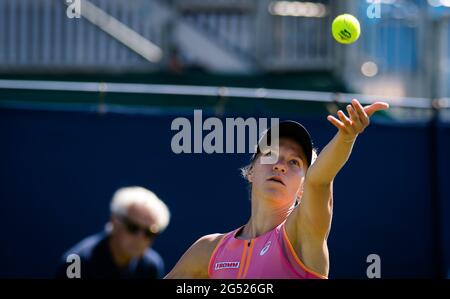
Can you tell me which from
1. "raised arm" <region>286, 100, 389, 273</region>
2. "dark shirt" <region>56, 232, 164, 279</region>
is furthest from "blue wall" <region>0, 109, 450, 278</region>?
"raised arm" <region>286, 100, 389, 273</region>

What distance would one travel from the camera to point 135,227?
4785 millimetres

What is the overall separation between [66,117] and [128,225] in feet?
7.14

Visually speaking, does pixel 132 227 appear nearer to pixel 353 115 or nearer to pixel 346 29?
pixel 346 29

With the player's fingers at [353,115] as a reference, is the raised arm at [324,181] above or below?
below

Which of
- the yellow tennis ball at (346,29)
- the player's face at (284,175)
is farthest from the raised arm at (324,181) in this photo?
the yellow tennis ball at (346,29)

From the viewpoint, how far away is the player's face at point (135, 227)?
4.80 metres

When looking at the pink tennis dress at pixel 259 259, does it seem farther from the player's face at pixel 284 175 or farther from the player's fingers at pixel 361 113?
the player's fingers at pixel 361 113

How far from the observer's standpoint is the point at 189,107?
825 centimetres

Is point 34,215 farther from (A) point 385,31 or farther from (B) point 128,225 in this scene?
(A) point 385,31

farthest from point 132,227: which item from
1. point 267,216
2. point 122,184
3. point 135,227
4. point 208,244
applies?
point 122,184

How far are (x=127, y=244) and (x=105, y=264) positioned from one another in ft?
3.01

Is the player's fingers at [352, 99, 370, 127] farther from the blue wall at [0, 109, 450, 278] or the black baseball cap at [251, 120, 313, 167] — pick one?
the blue wall at [0, 109, 450, 278]

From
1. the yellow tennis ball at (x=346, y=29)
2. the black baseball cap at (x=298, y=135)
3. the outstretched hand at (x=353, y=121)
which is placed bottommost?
the black baseball cap at (x=298, y=135)

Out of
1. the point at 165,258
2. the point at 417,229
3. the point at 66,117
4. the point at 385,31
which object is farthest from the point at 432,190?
the point at 385,31
